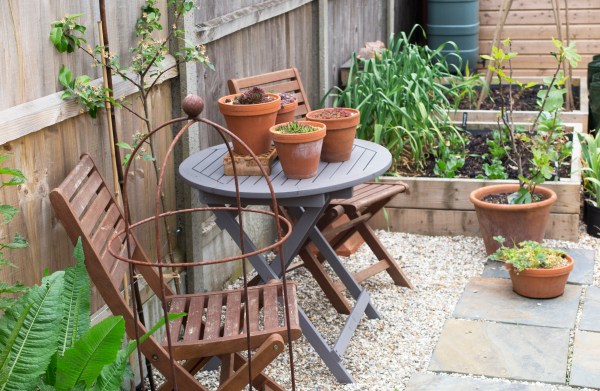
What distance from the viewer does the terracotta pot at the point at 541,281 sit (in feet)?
14.6

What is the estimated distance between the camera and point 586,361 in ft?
12.7

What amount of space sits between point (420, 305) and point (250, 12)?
1.77 metres

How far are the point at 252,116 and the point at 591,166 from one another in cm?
287

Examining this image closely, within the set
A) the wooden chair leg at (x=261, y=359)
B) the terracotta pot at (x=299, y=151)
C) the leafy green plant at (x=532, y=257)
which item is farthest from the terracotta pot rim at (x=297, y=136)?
the leafy green plant at (x=532, y=257)

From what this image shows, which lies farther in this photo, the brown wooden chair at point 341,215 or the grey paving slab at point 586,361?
the brown wooden chair at point 341,215

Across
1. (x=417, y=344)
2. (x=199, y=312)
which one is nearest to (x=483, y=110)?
(x=417, y=344)

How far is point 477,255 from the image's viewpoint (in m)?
5.27

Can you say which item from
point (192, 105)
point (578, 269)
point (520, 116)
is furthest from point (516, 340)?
point (520, 116)

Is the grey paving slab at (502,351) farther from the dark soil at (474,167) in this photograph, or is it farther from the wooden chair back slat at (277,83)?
the dark soil at (474,167)

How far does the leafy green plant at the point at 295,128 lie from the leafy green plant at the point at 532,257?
144cm

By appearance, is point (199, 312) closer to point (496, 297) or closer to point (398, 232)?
point (496, 297)

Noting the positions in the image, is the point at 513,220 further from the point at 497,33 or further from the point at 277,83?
the point at 497,33

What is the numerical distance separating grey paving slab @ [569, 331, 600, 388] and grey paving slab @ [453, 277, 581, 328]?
0.14 m

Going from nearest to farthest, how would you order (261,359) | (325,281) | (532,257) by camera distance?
(261,359) → (325,281) → (532,257)
